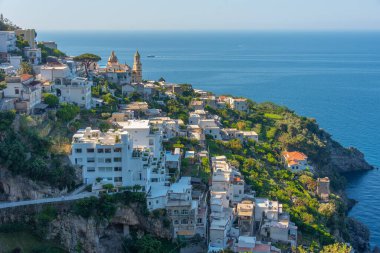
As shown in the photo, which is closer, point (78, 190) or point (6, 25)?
point (78, 190)

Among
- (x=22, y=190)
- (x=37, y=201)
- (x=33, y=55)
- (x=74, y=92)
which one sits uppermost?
(x=33, y=55)

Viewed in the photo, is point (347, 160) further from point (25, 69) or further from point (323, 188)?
point (25, 69)

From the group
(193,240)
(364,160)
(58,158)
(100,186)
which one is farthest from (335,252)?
(364,160)

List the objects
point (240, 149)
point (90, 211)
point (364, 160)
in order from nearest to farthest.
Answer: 1. point (90, 211)
2. point (240, 149)
3. point (364, 160)

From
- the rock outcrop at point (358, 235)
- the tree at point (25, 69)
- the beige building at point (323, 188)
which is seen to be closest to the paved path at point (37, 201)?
the tree at point (25, 69)

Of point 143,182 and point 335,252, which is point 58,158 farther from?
point 335,252

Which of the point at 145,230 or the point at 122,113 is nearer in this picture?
the point at 145,230

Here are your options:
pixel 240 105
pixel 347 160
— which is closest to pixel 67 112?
pixel 240 105
